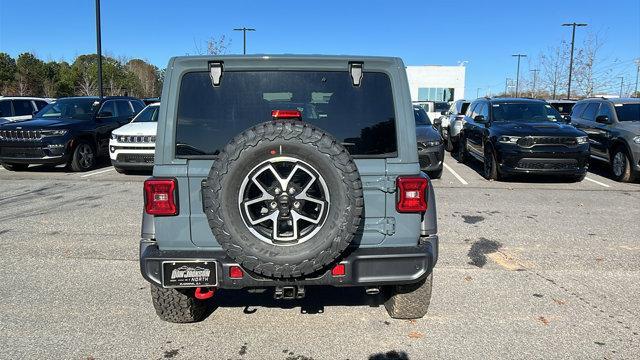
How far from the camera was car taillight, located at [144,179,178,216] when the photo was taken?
9.92 feet

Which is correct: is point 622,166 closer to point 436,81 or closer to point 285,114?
point 285,114

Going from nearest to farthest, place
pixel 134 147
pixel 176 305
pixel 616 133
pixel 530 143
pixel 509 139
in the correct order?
pixel 176 305 < pixel 530 143 < pixel 509 139 < pixel 134 147 < pixel 616 133

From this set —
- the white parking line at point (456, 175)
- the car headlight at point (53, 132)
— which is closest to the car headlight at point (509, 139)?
the white parking line at point (456, 175)

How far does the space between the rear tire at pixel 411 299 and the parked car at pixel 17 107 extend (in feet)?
44.7

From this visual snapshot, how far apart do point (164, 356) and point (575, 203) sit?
23.9ft

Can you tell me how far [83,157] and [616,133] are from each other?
38.8 ft

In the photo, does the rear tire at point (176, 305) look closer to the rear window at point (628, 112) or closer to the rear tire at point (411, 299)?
the rear tire at point (411, 299)

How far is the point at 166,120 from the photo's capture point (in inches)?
121

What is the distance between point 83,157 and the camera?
37.0 feet

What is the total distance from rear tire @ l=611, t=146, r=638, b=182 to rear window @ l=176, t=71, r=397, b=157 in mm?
9153

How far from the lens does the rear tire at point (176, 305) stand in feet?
11.3

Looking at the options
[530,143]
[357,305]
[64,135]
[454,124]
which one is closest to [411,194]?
[357,305]

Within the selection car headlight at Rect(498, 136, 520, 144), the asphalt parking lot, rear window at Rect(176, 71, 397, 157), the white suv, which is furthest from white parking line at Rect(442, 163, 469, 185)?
rear window at Rect(176, 71, 397, 157)

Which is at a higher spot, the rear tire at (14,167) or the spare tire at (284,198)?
the spare tire at (284,198)
